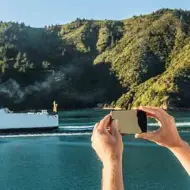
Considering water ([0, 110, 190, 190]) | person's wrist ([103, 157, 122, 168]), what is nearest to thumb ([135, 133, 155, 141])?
person's wrist ([103, 157, 122, 168])

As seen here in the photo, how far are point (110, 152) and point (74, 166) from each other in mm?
35888

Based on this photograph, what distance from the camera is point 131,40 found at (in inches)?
7598

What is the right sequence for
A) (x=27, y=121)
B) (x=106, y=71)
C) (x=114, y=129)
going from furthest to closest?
1. (x=106, y=71)
2. (x=27, y=121)
3. (x=114, y=129)

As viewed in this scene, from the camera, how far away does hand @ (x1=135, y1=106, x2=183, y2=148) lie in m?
2.52

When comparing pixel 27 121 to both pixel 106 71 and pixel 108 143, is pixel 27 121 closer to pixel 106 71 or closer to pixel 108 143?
pixel 108 143

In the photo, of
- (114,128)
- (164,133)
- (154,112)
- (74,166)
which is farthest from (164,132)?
(74,166)

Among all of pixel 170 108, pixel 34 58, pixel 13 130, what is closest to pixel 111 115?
pixel 13 130

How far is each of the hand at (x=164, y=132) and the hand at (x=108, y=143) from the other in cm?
23

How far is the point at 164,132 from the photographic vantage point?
2.54 metres

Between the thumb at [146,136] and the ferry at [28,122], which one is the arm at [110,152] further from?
the ferry at [28,122]

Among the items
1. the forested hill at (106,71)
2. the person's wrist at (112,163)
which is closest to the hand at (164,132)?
the person's wrist at (112,163)

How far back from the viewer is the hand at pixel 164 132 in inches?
99.3

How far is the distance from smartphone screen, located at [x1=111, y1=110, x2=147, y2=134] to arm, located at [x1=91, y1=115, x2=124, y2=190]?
0.42 feet

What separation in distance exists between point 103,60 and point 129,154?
5723 inches
